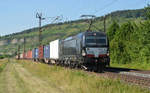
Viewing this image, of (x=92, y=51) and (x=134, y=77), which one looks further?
(x=92, y=51)

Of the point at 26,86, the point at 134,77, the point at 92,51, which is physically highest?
the point at 92,51

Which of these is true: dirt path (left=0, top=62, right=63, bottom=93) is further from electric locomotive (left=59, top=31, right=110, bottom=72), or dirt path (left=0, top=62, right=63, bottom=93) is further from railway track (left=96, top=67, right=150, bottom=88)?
electric locomotive (left=59, top=31, right=110, bottom=72)

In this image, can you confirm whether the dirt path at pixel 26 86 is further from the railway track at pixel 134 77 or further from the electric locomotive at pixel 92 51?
the electric locomotive at pixel 92 51

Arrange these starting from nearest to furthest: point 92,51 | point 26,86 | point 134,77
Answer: point 26,86 → point 134,77 → point 92,51

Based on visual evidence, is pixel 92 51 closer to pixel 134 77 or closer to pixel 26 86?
pixel 134 77

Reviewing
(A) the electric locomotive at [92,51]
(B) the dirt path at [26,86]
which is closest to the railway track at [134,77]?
(A) the electric locomotive at [92,51]

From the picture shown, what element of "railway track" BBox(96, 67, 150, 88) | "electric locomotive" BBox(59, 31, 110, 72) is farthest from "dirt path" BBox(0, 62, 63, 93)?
"electric locomotive" BBox(59, 31, 110, 72)

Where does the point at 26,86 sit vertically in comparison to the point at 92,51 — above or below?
below

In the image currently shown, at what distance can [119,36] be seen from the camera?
47.4 m

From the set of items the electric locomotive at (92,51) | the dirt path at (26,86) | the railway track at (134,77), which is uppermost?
the electric locomotive at (92,51)

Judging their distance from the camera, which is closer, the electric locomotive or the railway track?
the railway track

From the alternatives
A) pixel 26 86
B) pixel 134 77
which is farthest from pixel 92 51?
pixel 26 86

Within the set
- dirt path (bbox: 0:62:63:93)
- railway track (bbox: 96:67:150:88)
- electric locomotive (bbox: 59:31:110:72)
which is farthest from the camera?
electric locomotive (bbox: 59:31:110:72)

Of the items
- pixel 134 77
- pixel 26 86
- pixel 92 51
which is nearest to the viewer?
pixel 26 86
